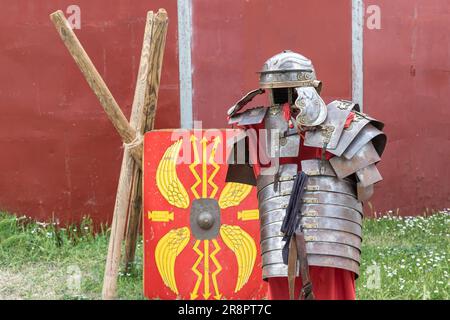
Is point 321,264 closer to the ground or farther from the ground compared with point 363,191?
closer to the ground

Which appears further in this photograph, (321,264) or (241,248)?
(241,248)

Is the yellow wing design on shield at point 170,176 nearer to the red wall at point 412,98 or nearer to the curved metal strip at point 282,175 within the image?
the curved metal strip at point 282,175

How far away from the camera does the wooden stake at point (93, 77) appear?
5.30 metres

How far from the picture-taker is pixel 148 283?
18.4ft

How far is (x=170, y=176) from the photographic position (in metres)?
5.66

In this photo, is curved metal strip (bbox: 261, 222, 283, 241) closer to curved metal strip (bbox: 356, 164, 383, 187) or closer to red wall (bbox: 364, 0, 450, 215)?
curved metal strip (bbox: 356, 164, 383, 187)

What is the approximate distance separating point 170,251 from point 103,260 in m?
1.11

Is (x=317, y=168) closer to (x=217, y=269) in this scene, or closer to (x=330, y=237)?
(x=330, y=237)

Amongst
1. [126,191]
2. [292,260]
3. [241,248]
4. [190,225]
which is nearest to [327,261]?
[292,260]

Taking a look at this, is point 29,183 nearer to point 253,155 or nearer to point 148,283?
point 148,283

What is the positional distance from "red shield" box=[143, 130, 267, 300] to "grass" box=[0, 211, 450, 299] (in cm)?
33

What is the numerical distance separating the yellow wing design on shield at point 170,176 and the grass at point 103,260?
0.70 meters

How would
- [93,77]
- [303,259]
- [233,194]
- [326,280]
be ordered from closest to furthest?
1. [303,259]
2. [326,280]
3. [93,77]
4. [233,194]

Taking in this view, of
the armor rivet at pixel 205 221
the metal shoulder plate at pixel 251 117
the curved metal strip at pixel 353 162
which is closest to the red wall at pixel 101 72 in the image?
the armor rivet at pixel 205 221
